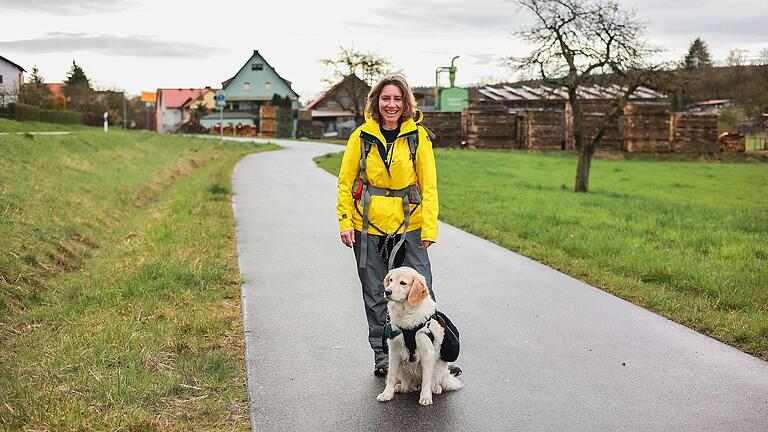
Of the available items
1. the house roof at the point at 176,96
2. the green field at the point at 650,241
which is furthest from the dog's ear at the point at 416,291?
the house roof at the point at 176,96

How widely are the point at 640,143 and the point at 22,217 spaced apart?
141ft

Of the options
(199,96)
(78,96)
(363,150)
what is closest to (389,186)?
(363,150)

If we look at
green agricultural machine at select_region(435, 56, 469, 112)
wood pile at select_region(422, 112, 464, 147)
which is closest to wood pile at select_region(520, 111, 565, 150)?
wood pile at select_region(422, 112, 464, 147)

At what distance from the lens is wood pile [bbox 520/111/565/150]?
51.8 m

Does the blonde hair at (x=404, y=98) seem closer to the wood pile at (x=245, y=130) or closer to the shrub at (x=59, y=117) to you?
the shrub at (x=59, y=117)

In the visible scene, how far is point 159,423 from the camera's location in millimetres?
4785

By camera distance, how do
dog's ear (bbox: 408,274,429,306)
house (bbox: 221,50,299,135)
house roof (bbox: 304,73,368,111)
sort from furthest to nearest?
house (bbox: 221,50,299,135) < house roof (bbox: 304,73,368,111) < dog's ear (bbox: 408,274,429,306)

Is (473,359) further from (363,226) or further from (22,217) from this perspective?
(22,217)

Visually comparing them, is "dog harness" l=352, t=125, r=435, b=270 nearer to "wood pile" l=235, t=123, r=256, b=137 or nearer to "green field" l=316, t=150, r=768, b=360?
"green field" l=316, t=150, r=768, b=360

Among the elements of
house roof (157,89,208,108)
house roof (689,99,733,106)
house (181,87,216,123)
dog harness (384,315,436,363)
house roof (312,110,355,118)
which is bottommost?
dog harness (384,315,436,363)

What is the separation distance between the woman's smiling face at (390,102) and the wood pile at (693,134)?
47239mm

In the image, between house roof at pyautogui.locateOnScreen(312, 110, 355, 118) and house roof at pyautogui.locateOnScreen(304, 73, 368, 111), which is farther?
house roof at pyautogui.locateOnScreen(312, 110, 355, 118)

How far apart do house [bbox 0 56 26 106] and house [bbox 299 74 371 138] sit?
31.9 metres

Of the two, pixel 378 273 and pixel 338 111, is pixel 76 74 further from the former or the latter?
pixel 378 273
